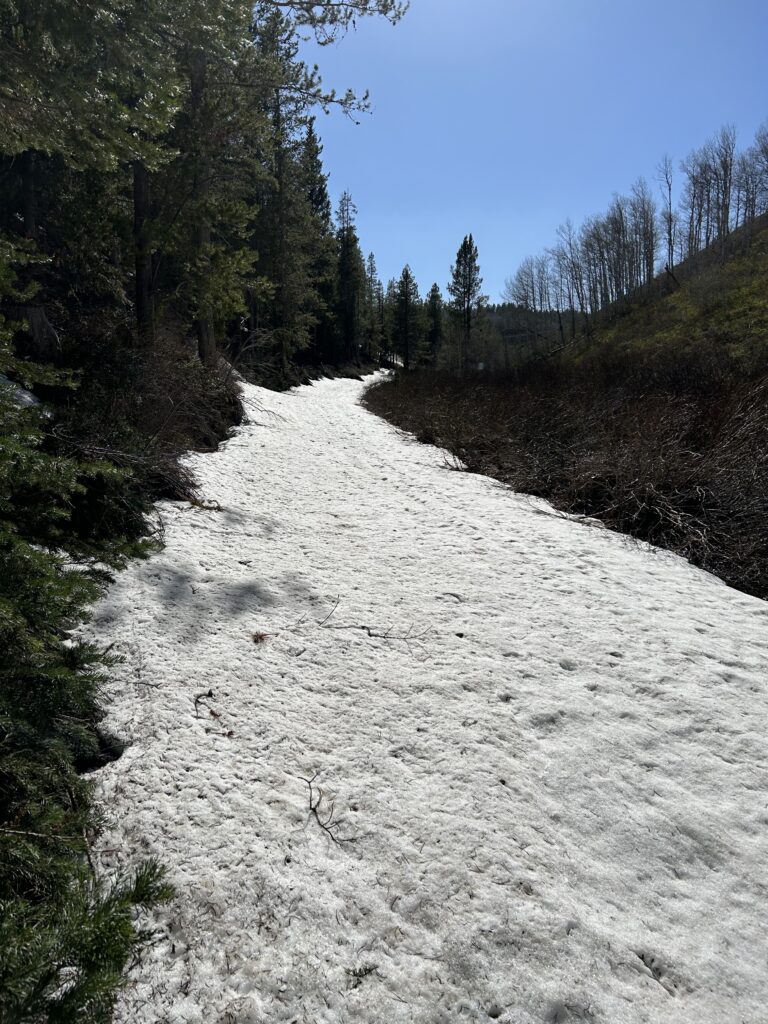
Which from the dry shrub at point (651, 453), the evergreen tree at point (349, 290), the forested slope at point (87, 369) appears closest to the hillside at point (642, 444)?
the dry shrub at point (651, 453)

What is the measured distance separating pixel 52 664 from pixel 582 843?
2.30 metres

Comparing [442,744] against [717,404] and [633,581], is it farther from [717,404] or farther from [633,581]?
[717,404]

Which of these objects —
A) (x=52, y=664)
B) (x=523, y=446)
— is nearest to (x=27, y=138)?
(x=52, y=664)

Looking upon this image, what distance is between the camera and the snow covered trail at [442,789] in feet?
5.49

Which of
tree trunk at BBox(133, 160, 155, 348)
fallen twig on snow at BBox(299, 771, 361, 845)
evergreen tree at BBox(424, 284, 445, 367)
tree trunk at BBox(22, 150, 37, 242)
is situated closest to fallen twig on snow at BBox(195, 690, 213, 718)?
fallen twig on snow at BBox(299, 771, 361, 845)

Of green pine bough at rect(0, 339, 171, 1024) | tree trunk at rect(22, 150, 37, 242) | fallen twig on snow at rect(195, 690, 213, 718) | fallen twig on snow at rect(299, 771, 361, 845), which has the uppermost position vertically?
tree trunk at rect(22, 150, 37, 242)

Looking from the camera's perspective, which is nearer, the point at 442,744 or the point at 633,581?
the point at 442,744

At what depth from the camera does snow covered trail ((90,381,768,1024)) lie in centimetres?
167

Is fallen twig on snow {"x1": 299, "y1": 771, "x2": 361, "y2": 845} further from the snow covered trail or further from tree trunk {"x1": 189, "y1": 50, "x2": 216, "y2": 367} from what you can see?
tree trunk {"x1": 189, "y1": 50, "x2": 216, "y2": 367}

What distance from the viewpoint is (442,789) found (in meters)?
2.40

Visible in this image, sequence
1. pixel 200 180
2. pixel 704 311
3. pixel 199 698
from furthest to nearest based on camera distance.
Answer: pixel 704 311 < pixel 200 180 < pixel 199 698

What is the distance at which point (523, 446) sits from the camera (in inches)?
360

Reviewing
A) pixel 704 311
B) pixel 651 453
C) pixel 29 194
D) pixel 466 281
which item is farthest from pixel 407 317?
pixel 651 453

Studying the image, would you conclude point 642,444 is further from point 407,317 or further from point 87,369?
point 407,317
